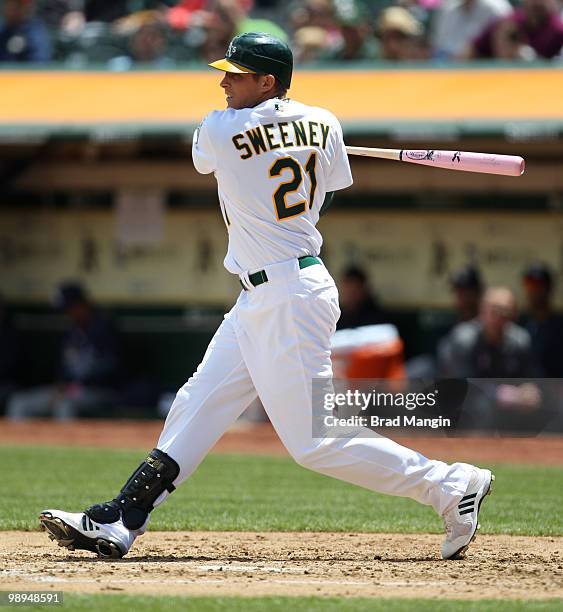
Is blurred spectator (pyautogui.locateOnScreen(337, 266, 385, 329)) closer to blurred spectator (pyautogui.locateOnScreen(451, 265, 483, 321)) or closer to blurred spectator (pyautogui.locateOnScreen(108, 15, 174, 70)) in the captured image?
blurred spectator (pyautogui.locateOnScreen(451, 265, 483, 321))

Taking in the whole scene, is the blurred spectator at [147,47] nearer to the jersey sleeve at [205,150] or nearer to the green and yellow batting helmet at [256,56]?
the green and yellow batting helmet at [256,56]

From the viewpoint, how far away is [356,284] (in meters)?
10.7

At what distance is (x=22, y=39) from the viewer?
1214 cm

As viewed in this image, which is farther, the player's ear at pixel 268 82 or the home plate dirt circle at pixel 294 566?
the player's ear at pixel 268 82

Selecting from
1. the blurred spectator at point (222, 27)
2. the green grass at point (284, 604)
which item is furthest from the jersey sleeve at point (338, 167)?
the blurred spectator at point (222, 27)

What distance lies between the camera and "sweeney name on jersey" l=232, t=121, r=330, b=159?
15.4 feet

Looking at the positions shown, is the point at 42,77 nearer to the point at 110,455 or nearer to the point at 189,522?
the point at 110,455

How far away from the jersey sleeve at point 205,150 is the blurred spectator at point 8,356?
7488 mm

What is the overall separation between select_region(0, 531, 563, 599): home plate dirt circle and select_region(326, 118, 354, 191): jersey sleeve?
4.58 feet

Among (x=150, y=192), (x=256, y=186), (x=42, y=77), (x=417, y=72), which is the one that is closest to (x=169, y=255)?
(x=150, y=192)

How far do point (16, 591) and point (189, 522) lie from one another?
6.53 ft

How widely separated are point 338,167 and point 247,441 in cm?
572

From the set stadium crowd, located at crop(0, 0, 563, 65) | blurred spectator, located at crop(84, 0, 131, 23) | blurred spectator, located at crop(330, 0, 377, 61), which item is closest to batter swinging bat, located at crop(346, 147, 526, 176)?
stadium crowd, located at crop(0, 0, 563, 65)

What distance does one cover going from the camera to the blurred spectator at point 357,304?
10.7 m
